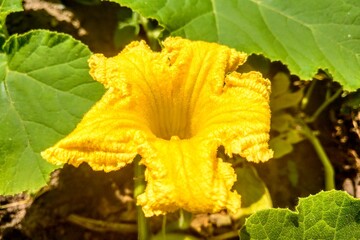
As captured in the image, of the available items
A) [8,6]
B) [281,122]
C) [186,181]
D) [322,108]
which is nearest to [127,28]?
[8,6]

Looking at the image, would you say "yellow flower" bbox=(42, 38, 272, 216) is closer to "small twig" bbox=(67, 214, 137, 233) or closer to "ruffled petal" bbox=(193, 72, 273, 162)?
"ruffled petal" bbox=(193, 72, 273, 162)

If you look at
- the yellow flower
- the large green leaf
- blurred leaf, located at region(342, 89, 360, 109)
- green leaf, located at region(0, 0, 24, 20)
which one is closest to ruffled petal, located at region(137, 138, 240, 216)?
the yellow flower

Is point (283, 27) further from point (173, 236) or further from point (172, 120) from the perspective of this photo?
point (173, 236)

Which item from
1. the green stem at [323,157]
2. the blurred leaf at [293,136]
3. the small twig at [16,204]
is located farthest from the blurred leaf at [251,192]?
the small twig at [16,204]

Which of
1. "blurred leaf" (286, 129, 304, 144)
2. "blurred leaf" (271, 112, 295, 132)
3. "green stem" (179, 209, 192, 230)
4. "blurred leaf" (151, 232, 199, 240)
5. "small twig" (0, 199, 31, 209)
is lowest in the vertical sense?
"small twig" (0, 199, 31, 209)

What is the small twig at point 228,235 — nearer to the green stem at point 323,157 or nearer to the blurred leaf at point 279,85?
the green stem at point 323,157
